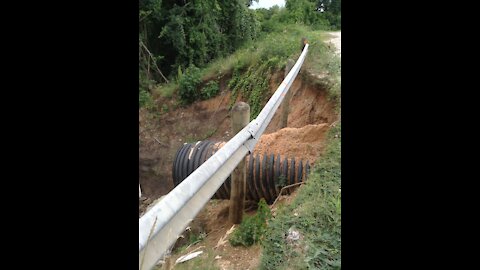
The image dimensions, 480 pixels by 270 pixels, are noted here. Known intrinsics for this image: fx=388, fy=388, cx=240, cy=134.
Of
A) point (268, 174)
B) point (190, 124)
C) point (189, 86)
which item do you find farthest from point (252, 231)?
point (189, 86)

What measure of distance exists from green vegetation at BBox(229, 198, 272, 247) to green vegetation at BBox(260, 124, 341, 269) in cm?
18

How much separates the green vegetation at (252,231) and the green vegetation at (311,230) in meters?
0.18

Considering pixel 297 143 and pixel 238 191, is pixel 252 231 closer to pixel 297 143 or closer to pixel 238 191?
pixel 238 191

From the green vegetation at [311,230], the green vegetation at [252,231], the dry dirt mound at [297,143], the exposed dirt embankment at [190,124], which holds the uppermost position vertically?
the green vegetation at [311,230]

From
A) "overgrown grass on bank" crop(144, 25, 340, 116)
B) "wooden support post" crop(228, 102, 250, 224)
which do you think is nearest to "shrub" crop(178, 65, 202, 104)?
"overgrown grass on bank" crop(144, 25, 340, 116)

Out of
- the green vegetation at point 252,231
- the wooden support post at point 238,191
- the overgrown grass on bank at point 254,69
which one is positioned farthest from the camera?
the overgrown grass on bank at point 254,69

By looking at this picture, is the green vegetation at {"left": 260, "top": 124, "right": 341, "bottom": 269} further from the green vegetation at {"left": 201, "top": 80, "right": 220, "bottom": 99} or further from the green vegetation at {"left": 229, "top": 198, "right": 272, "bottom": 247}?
the green vegetation at {"left": 201, "top": 80, "right": 220, "bottom": 99}

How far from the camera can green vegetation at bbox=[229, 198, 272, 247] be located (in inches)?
121

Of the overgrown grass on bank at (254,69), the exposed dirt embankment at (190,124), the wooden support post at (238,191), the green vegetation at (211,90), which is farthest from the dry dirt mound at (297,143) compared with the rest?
the green vegetation at (211,90)

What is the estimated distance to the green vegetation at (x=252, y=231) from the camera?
3.08 metres

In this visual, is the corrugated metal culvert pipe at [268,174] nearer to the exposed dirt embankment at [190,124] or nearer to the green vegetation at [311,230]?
the green vegetation at [311,230]
